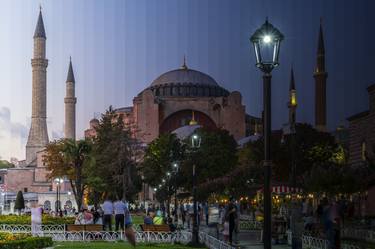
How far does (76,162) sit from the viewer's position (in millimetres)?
44219

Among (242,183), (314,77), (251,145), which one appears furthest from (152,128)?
(242,183)

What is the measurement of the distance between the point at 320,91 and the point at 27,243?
70.5m

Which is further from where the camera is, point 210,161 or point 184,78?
point 184,78

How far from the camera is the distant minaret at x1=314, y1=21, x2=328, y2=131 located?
3327 inches

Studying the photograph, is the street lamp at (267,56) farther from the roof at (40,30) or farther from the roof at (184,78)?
the roof at (184,78)

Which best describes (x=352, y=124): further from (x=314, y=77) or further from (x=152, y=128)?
(x=152, y=128)

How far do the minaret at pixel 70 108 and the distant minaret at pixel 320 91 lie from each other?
39.2m

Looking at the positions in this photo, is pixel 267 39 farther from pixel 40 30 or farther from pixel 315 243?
pixel 40 30

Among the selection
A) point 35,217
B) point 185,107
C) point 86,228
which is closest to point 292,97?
point 185,107

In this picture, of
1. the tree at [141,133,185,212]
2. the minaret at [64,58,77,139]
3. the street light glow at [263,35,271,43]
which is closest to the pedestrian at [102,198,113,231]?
the street light glow at [263,35,271,43]

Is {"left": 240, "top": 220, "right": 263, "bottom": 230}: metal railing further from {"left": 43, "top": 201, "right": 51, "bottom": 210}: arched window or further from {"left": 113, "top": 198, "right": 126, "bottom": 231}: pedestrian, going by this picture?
{"left": 43, "top": 201, "right": 51, "bottom": 210}: arched window

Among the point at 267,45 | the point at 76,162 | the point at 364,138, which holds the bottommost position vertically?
the point at 76,162

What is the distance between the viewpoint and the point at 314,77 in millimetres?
85625

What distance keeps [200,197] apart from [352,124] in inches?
454
